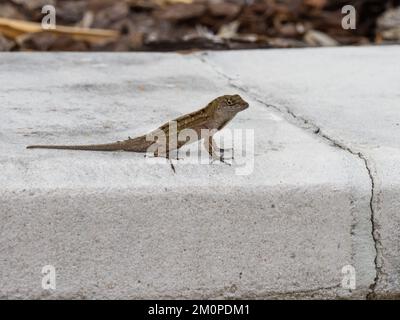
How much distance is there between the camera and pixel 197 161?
2.95m

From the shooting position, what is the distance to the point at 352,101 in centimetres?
387

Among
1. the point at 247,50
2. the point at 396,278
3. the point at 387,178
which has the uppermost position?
the point at 247,50

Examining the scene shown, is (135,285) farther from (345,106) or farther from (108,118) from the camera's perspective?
(345,106)

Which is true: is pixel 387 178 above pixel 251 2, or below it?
below

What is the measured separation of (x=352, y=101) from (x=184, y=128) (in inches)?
41.6

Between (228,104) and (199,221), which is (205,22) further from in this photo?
(199,221)

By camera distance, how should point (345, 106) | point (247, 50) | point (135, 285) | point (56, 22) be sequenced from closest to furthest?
point (135, 285) < point (345, 106) < point (247, 50) < point (56, 22)

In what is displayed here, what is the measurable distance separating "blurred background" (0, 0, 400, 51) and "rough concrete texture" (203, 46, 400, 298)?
1.00 meters

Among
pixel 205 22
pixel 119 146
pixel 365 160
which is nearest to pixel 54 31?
pixel 205 22

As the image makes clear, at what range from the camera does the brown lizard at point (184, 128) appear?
117 inches

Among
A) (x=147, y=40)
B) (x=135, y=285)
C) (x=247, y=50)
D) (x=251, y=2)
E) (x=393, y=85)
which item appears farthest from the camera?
(x=251, y=2)

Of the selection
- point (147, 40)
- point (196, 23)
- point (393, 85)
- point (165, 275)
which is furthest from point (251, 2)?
point (165, 275)

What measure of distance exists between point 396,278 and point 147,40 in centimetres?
344

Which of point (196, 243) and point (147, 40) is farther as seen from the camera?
point (147, 40)
